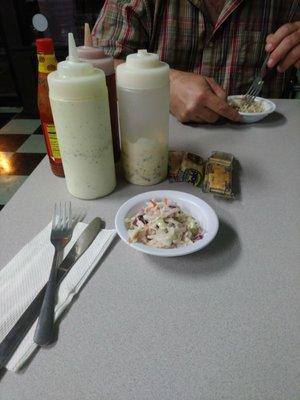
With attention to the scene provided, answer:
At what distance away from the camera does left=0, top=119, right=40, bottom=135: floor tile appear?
7.33 ft

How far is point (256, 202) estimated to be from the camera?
58 cm

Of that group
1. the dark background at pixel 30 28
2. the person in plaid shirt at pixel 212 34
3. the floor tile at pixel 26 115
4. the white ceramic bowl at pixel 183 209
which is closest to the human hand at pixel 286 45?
the person in plaid shirt at pixel 212 34

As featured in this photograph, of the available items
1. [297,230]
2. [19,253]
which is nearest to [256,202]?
[297,230]

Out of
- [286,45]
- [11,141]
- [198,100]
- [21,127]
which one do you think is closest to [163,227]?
[198,100]

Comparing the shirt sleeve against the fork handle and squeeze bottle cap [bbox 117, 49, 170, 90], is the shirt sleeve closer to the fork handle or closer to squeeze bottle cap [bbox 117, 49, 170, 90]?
squeeze bottle cap [bbox 117, 49, 170, 90]

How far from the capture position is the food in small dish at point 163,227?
458mm

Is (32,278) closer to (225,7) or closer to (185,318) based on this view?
(185,318)

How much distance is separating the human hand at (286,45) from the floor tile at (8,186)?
1.29 metres

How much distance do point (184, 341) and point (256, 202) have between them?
0.31 meters

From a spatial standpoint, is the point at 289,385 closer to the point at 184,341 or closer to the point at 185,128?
the point at 184,341

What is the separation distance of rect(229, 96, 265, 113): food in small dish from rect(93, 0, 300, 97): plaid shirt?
259 millimetres

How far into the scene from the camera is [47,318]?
378 mm

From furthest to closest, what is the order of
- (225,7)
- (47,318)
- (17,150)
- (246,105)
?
(17,150)
(225,7)
(246,105)
(47,318)

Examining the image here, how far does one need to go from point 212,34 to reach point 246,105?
336 millimetres
